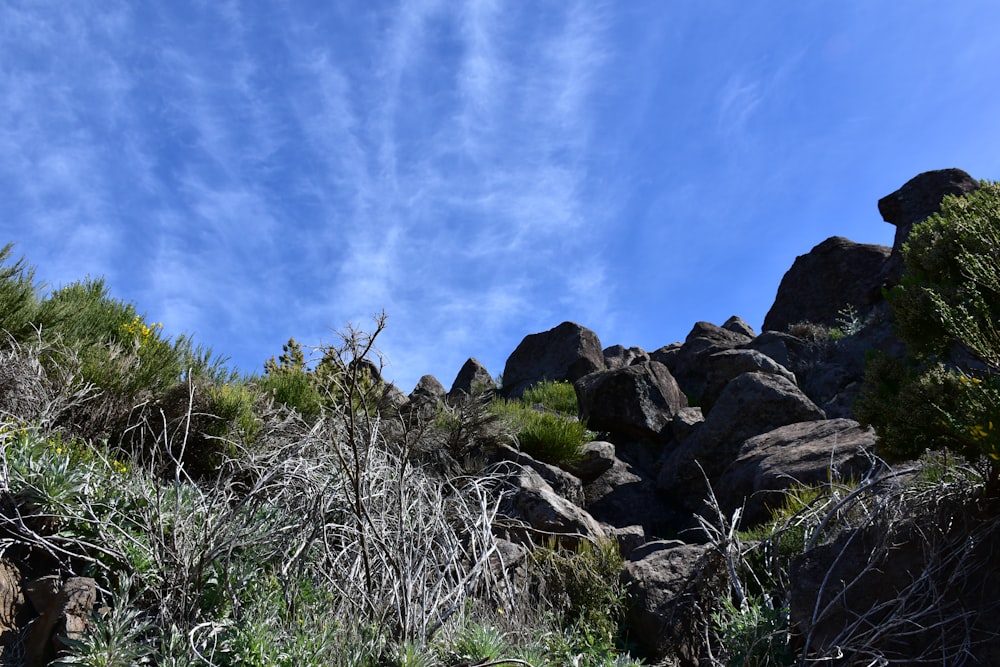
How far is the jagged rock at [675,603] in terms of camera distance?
17.8 ft

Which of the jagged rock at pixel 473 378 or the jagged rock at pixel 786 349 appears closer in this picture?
the jagged rock at pixel 786 349

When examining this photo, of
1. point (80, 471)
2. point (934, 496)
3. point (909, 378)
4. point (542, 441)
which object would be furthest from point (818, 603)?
point (542, 441)

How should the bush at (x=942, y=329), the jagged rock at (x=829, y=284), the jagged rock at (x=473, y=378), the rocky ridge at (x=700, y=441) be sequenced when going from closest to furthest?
the bush at (x=942, y=329) → the rocky ridge at (x=700, y=441) → the jagged rock at (x=473, y=378) → the jagged rock at (x=829, y=284)

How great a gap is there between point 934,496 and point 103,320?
842 cm

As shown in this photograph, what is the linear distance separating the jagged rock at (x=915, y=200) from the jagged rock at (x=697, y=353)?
3.46 m

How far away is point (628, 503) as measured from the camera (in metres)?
9.45

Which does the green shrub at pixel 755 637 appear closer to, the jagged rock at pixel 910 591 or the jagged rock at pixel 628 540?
the jagged rock at pixel 910 591

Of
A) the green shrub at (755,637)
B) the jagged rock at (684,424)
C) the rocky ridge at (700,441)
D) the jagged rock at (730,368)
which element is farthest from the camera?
the jagged rock at (730,368)

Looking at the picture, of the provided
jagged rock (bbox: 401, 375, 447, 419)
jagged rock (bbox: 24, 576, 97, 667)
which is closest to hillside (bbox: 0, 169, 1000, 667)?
jagged rock (bbox: 24, 576, 97, 667)

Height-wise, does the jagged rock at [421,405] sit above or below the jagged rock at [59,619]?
above

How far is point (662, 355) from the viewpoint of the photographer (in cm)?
1825

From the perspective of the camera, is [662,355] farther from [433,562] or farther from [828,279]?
[433,562]

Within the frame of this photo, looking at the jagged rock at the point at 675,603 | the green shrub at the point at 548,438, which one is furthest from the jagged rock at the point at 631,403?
the jagged rock at the point at 675,603

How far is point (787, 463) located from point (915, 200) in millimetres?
11561
